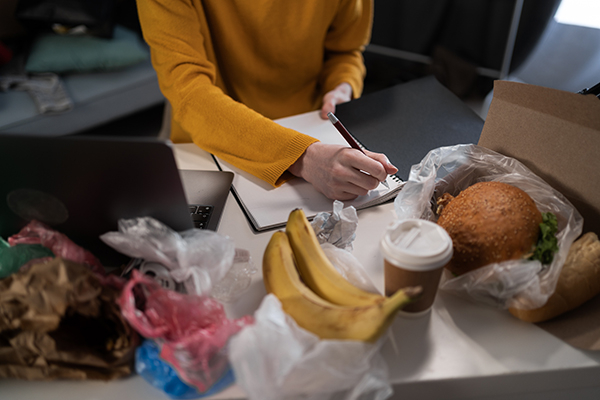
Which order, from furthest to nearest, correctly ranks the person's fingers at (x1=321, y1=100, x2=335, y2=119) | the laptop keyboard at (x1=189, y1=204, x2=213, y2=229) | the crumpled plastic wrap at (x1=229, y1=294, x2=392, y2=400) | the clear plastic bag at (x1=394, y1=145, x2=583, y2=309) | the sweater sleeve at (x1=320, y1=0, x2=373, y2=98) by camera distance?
1. the sweater sleeve at (x1=320, y1=0, x2=373, y2=98)
2. the person's fingers at (x1=321, y1=100, x2=335, y2=119)
3. the laptop keyboard at (x1=189, y1=204, x2=213, y2=229)
4. the clear plastic bag at (x1=394, y1=145, x2=583, y2=309)
5. the crumpled plastic wrap at (x1=229, y1=294, x2=392, y2=400)

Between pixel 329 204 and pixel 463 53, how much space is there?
214 cm

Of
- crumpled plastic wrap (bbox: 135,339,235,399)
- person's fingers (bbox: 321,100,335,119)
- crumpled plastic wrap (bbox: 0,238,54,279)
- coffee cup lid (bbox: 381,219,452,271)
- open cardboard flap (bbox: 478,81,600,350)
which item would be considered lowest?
crumpled plastic wrap (bbox: 135,339,235,399)

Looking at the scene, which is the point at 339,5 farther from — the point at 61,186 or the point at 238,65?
the point at 61,186

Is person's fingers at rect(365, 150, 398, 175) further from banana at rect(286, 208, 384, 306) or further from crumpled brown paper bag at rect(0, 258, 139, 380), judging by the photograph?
crumpled brown paper bag at rect(0, 258, 139, 380)

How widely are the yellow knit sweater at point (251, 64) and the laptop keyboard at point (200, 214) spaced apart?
15 cm

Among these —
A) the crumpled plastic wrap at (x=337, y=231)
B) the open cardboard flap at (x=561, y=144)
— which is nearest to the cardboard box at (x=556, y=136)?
the open cardboard flap at (x=561, y=144)

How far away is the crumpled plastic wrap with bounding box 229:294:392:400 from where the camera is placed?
18.3 inches

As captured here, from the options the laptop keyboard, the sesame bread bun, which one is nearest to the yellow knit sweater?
the laptop keyboard

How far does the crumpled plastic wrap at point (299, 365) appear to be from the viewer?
1.53 feet

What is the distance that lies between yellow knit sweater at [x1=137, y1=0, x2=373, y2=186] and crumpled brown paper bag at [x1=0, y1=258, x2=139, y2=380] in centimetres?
44

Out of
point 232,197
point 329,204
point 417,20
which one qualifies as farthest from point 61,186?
point 417,20

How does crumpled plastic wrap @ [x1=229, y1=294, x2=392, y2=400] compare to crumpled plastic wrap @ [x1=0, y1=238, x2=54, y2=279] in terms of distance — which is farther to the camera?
crumpled plastic wrap @ [x1=0, y1=238, x2=54, y2=279]

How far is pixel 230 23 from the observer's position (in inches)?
42.8

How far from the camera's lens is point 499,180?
2.38 feet
